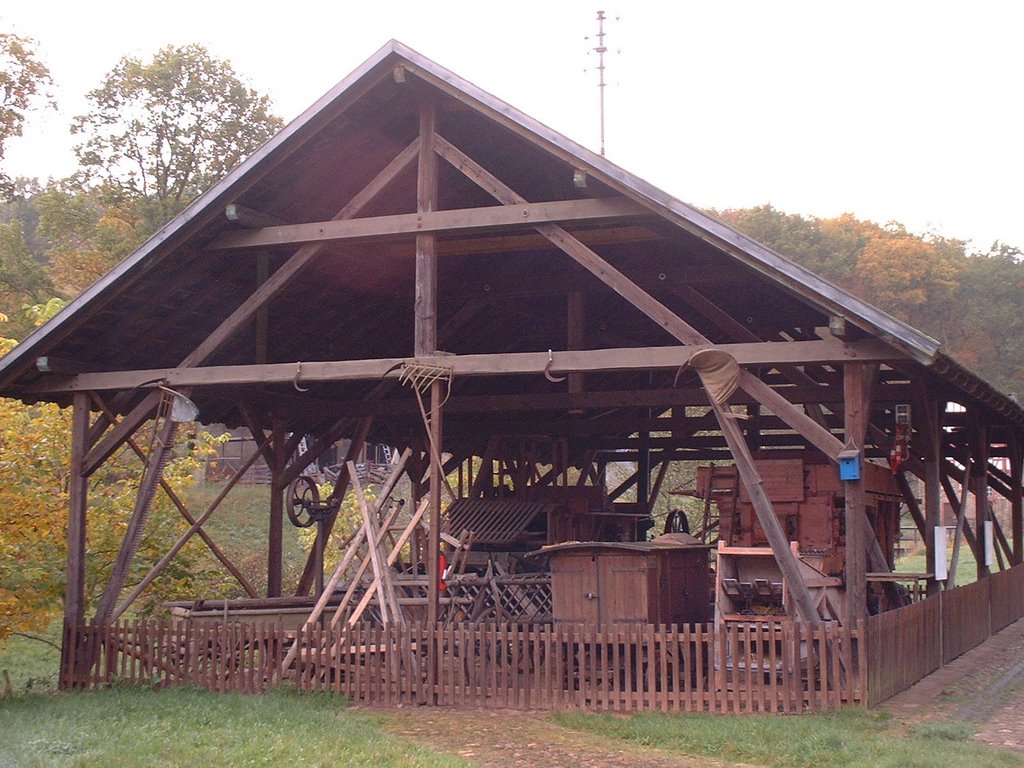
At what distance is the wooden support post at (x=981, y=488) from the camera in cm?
1977

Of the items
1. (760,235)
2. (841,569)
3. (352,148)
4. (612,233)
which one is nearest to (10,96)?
(352,148)

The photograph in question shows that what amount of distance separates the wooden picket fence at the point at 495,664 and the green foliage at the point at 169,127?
28.5 metres

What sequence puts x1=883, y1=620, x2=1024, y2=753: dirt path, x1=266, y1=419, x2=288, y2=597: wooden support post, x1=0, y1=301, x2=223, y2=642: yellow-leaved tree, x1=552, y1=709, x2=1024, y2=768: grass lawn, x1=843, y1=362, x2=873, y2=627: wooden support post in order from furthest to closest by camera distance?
x1=266, y1=419, x2=288, y2=597: wooden support post, x1=0, y1=301, x2=223, y2=642: yellow-leaved tree, x1=843, y1=362, x2=873, y2=627: wooden support post, x1=883, y1=620, x2=1024, y2=753: dirt path, x1=552, y1=709, x2=1024, y2=768: grass lawn

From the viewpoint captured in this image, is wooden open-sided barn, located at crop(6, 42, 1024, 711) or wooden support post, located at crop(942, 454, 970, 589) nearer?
wooden open-sided barn, located at crop(6, 42, 1024, 711)

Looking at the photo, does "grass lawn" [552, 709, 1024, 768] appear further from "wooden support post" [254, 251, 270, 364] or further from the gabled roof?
"wooden support post" [254, 251, 270, 364]

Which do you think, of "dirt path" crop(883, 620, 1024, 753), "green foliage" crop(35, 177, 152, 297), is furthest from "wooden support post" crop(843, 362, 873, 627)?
"green foliage" crop(35, 177, 152, 297)

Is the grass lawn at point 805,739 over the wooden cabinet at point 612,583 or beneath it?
beneath

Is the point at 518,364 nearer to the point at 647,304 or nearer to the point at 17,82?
the point at 647,304

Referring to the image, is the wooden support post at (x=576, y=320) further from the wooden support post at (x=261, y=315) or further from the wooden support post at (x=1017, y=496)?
the wooden support post at (x=1017, y=496)

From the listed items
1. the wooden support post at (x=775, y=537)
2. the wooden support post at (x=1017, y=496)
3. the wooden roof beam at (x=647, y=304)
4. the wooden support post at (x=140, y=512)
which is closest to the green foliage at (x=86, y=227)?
the wooden support post at (x=140, y=512)

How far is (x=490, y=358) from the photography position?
536 inches

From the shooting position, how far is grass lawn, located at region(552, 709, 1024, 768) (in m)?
9.96

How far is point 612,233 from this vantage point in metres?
15.0

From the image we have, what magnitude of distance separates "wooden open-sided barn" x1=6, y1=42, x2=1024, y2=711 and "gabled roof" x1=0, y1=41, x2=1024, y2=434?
0.04 m
